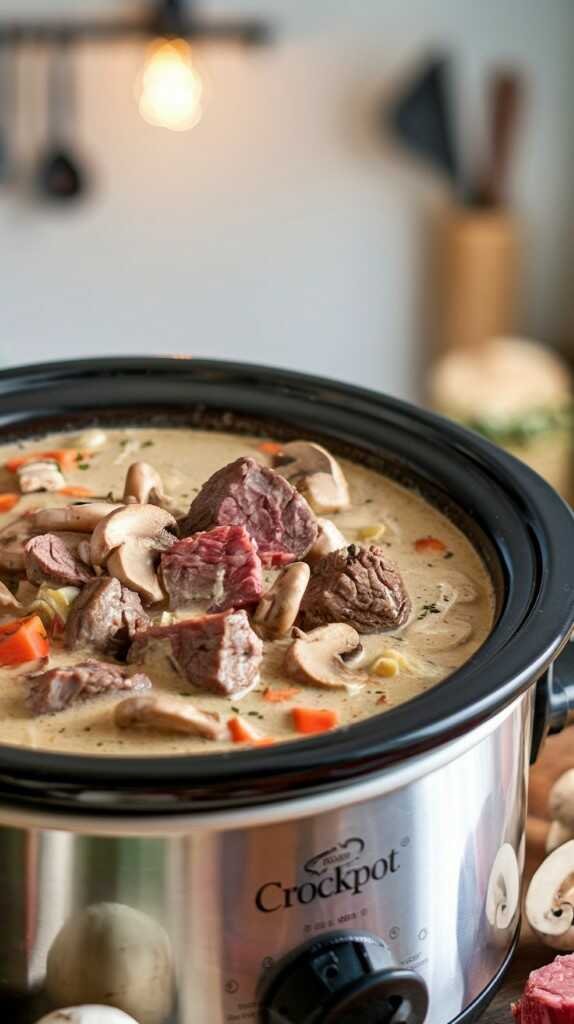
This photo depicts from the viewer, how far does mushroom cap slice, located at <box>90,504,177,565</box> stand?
208 centimetres

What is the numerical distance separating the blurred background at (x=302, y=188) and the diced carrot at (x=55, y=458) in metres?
3.18

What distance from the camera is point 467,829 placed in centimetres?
182

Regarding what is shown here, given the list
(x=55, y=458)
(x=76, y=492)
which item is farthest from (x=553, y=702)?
(x=55, y=458)

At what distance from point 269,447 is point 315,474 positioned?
0.64 ft

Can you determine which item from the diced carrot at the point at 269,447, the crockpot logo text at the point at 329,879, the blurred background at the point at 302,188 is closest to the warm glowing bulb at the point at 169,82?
the blurred background at the point at 302,188

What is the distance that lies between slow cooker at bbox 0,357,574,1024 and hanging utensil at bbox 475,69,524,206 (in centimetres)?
469

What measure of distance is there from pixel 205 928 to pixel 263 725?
0.25 metres

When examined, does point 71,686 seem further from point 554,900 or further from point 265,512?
point 554,900

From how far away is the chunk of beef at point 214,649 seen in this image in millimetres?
1838

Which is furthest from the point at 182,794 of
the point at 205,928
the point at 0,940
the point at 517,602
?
the point at 517,602

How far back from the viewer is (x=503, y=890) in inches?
76.5

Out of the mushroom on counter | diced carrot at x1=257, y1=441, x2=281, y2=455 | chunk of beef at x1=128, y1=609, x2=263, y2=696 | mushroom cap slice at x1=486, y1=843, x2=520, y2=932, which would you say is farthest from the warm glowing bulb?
mushroom cap slice at x1=486, y1=843, x2=520, y2=932

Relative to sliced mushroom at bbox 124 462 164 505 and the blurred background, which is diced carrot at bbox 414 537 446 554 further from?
the blurred background

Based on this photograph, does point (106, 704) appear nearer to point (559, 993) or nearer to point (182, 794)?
point (182, 794)
